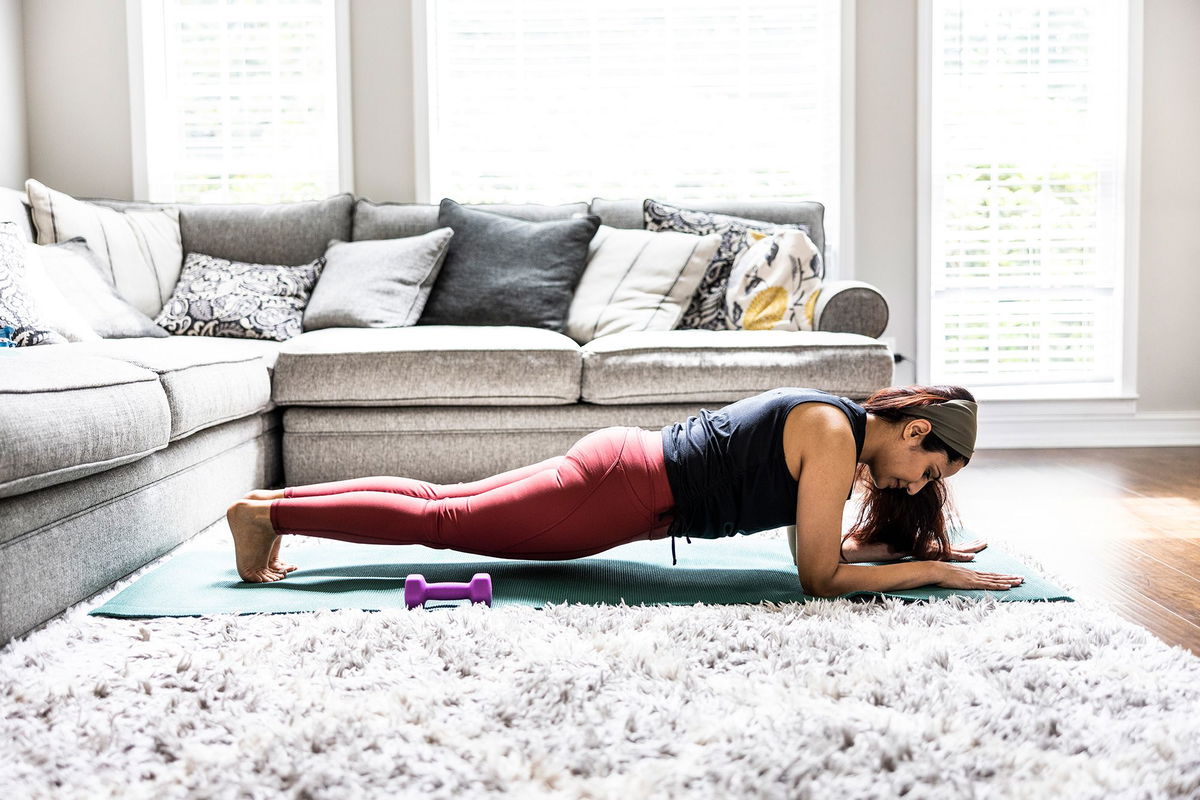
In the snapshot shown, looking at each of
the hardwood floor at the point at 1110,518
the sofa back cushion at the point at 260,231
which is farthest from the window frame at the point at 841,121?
the hardwood floor at the point at 1110,518

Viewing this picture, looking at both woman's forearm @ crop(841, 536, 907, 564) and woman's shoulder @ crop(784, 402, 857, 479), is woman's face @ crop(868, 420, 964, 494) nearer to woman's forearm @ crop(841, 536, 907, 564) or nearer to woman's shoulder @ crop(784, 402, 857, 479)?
woman's shoulder @ crop(784, 402, 857, 479)

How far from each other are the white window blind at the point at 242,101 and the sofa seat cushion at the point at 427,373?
160 centimetres

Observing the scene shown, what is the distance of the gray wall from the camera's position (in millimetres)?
4164

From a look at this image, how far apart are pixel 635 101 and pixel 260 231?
1.73m

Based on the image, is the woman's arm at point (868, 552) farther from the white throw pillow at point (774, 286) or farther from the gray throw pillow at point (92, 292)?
the gray throw pillow at point (92, 292)

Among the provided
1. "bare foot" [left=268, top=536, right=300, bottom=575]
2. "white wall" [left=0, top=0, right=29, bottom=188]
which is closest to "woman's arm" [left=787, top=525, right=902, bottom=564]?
"bare foot" [left=268, top=536, right=300, bottom=575]

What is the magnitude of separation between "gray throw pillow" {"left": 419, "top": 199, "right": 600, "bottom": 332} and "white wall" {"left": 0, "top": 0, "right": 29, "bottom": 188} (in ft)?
6.55

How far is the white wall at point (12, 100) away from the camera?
13.0 feet

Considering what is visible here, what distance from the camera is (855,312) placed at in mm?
3277

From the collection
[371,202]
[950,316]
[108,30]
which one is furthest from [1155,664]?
[108,30]

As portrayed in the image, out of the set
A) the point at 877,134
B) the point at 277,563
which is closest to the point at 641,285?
the point at 877,134

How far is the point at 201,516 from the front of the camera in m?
2.42

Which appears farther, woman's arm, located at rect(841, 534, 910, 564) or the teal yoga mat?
woman's arm, located at rect(841, 534, 910, 564)

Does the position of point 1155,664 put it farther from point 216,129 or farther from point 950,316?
point 216,129
